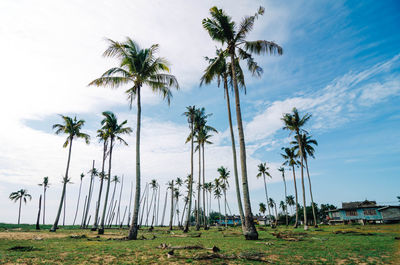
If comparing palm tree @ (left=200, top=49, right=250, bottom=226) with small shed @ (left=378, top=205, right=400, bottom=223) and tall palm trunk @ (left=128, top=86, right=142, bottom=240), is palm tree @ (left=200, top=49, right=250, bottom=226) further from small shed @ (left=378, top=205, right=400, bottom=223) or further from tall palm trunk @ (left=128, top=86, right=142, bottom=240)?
small shed @ (left=378, top=205, right=400, bottom=223)

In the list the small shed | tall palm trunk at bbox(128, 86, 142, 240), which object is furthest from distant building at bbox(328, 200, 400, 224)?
tall palm trunk at bbox(128, 86, 142, 240)

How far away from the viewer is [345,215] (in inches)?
2168

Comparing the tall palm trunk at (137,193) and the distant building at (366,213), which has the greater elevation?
the tall palm trunk at (137,193)

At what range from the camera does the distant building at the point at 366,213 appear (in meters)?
47.2

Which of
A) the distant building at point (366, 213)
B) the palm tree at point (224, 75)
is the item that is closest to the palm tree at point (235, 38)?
the palm tree at point (224, 75)

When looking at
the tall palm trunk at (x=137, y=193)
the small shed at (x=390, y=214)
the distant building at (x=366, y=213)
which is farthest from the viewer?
the distant building at (x=366, y=213)

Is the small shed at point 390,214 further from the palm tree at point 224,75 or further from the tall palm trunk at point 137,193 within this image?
the tall palm trunk at point 137,193

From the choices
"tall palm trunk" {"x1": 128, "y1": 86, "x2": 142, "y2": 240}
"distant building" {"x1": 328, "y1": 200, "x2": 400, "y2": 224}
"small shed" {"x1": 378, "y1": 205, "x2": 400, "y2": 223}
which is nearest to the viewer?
"tall palm trunk" {"x1": 128, "y1": 86, "x2": 142, "y2": 240}

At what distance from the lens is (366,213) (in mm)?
50625

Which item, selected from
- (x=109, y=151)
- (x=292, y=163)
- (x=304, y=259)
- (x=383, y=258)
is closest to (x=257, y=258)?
(x=304, y=259)

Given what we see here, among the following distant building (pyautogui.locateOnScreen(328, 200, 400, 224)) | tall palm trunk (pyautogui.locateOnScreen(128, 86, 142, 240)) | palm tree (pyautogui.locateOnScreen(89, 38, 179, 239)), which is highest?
palm tree (pyautogui.locateOnScreen(89, 38, 179, 239))

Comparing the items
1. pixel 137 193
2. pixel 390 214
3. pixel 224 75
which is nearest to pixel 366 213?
pixel 390 214

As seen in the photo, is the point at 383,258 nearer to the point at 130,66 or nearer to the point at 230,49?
the point at 230,49

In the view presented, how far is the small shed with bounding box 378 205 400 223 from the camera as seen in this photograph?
46.6 meters
